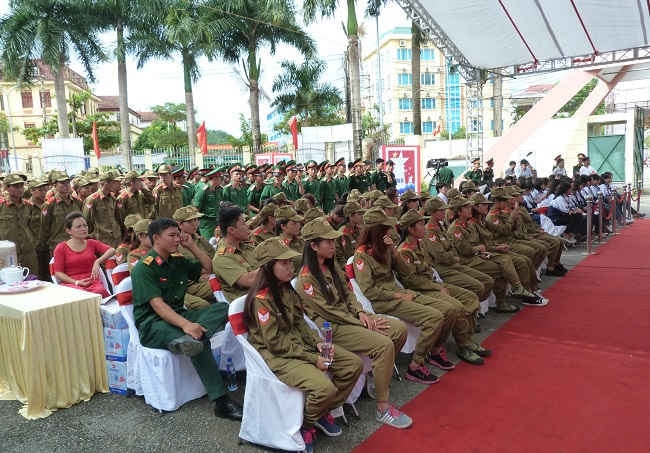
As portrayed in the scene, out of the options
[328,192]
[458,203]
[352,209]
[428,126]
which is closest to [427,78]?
[428,126]

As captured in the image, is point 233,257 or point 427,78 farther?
point 427,78

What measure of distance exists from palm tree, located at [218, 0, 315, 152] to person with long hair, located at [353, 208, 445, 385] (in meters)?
16.2

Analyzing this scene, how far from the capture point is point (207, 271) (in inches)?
153

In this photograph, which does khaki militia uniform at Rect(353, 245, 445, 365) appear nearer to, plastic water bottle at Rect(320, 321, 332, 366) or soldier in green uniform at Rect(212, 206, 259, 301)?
soldier in green uniform at Rect(212, 206, 259, 301)

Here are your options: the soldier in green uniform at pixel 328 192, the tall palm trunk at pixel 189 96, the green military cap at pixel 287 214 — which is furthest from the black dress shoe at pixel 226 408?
the tall palm trunk at pixel 189 96

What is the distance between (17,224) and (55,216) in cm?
39

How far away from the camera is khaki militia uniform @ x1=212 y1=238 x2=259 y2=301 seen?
12.6 ft

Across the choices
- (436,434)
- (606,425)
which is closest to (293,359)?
(436,434)

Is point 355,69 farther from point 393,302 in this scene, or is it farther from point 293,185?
point 393,302

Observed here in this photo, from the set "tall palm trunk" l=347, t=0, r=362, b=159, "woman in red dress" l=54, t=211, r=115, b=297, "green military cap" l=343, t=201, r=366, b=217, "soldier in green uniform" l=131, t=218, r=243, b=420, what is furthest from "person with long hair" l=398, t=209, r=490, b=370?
"tall palm trunk" l=347, t=0, r=362, b=159

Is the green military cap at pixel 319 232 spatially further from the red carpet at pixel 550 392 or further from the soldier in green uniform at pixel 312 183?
the soldier in green uniform at pixel 312 183

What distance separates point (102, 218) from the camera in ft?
20.8

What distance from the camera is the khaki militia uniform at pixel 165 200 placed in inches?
287

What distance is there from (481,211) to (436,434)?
10.6 ft
